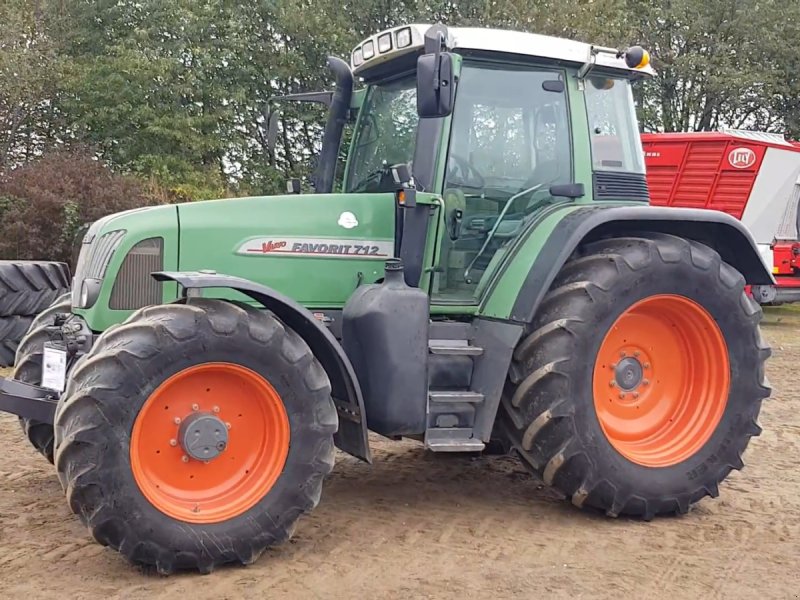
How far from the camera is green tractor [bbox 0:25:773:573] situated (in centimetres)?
390

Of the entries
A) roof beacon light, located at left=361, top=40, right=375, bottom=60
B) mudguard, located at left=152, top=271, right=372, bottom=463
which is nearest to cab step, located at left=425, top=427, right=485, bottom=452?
mudguard, located at left=152, top=271, right=372, bottom=463

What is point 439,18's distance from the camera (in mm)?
21328

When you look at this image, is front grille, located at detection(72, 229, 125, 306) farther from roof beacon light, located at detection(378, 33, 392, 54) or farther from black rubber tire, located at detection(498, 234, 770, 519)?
black rubber tire, located at detection(498, 234, 770, 519)

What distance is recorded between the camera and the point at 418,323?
4504mm

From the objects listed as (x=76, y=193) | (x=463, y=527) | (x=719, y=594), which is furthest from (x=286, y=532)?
(x=76, y=193)

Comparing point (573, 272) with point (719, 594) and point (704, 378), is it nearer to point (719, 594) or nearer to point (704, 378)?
point (704, 378)

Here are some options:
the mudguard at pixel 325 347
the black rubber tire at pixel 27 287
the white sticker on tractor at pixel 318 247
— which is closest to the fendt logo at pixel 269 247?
the white sticker on tractor at pixel 318 247

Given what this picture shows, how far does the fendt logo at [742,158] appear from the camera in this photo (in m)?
15.7

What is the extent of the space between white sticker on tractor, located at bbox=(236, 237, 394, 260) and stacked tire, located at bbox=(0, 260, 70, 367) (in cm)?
505

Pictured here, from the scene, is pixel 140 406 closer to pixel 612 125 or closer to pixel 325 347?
pixel 325 347

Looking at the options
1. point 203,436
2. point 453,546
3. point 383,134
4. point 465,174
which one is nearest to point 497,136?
point 465,174

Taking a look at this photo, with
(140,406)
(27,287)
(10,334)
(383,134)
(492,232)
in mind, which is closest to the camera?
(140,406)

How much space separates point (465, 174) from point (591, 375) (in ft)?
4.20

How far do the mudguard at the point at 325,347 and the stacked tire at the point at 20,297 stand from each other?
5.38 meters
